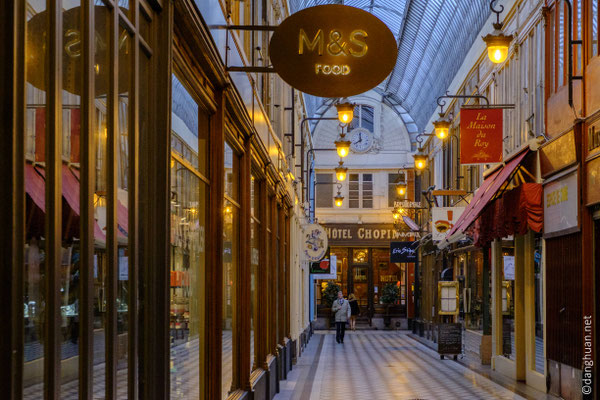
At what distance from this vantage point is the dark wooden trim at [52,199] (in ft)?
9.09

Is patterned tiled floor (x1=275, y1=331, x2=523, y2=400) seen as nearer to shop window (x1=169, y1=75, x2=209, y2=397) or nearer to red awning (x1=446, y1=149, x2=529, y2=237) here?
red awning (x1=446, y1=149, x2=529, y2=237)

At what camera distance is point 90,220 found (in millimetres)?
3254

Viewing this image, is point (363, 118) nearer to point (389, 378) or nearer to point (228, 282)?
point (389, 378)

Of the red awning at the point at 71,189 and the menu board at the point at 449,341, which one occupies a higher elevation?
the red awning at the point at 71,189

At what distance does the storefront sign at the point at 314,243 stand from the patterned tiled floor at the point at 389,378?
8.43 ft

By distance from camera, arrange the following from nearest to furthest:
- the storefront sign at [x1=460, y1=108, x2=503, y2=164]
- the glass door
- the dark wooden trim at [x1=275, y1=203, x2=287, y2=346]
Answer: the storefront sign at [x1=460, y1=108, x2=503, y2=164] < the dark wooden trim at [x1=275, y1=203, x2=287, y2=346] < the glass door

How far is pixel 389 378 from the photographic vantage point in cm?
1591

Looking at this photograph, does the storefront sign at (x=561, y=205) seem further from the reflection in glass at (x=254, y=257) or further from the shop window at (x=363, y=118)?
the shop window at (x=363, y=118)

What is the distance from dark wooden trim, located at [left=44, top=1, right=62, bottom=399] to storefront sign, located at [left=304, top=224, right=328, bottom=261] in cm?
2079

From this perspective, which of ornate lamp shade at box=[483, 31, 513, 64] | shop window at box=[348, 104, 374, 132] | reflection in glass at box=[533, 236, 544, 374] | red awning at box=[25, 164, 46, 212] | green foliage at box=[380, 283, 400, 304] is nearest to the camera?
red awning at box=[25, 164, 46, 212]

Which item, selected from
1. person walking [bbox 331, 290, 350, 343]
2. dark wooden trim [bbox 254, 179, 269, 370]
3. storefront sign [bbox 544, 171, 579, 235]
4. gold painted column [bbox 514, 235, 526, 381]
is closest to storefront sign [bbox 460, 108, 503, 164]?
storefront sign [bbox 544, 171, 579, 235]

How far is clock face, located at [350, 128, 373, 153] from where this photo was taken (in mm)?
38812

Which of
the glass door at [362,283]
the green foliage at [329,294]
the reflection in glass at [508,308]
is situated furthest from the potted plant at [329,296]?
the reflection in glass at [508,308]
